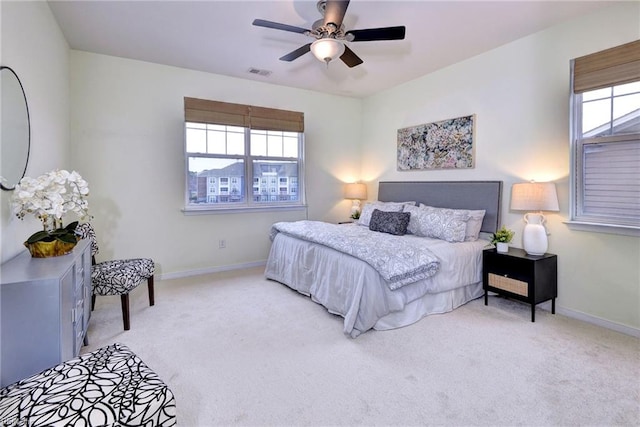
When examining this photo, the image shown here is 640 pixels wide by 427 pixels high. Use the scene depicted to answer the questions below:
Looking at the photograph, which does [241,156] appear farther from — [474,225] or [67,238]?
[474,225]

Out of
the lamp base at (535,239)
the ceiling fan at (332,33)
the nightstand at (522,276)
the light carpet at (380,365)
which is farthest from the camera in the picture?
the lamp base at (535,239)

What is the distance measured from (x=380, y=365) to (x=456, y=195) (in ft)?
8.22

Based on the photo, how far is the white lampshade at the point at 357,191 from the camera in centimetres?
533

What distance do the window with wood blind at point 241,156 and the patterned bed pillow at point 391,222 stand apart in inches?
59.0

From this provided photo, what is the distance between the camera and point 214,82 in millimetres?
4418

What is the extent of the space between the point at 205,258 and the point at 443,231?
309 centimetres

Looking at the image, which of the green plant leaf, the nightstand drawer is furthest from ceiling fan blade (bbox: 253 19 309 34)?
the nightstand drawer

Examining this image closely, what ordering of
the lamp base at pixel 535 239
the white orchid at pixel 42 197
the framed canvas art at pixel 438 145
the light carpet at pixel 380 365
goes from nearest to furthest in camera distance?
the light carpet at pixel 380 365 < the white orchid at pixel 42 197 < the lamp base at pixel 535 239 < the framed canvas art at pixel 438 145

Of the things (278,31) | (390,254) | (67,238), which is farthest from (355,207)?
(67,238)

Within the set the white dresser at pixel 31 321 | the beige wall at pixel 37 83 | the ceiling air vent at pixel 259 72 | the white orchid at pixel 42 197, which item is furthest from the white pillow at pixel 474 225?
the beige wall at pixel 37 83

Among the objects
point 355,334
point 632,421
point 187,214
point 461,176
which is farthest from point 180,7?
point 632,421

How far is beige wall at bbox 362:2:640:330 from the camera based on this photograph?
274 cm

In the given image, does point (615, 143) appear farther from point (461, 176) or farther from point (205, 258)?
point (205, 258)

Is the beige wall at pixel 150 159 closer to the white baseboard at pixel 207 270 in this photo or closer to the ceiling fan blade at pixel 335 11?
the white baseboard at pixel 207 270
